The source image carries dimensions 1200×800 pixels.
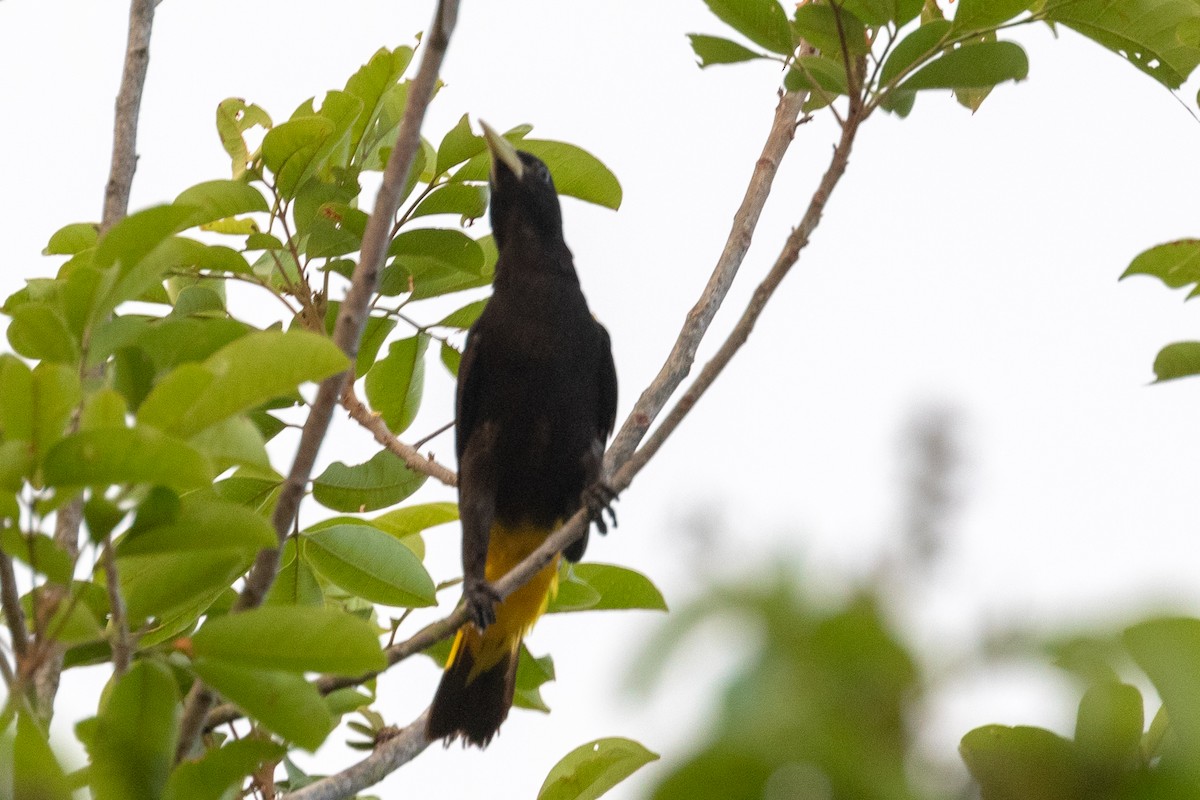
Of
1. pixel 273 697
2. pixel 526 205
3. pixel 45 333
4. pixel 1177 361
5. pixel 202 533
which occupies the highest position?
pixel 526 205

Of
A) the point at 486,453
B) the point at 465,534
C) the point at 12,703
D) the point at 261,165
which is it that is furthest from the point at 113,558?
the point at 486,453

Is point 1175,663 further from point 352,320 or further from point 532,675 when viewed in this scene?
point 532,675

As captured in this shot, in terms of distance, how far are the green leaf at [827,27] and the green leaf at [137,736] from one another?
1.66 metres

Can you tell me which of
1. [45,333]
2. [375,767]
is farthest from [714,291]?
[45,333]

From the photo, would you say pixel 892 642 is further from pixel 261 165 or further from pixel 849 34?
pixel 261 165

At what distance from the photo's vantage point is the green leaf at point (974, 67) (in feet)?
7.95

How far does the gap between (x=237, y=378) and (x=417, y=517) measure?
2.12 m

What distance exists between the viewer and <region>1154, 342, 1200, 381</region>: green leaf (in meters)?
1.87

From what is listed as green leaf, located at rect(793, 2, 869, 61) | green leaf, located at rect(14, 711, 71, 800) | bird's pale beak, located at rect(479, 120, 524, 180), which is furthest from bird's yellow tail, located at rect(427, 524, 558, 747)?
green leaf, located at rect(14, 711, 71, 800)

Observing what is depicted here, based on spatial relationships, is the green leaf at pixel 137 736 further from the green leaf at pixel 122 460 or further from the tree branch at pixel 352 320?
the green leaf at pixel 122 460

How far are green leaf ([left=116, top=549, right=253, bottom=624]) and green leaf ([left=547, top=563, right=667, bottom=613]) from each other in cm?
145

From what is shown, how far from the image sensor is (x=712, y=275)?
11.3 feet

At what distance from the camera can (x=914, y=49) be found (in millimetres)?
2406

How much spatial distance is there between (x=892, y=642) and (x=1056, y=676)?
0.26 ft
